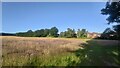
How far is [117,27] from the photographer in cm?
2136

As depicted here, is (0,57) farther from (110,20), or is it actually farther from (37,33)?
(110,20)

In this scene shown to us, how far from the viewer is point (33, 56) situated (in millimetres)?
11047

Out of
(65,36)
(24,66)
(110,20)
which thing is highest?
(110,20)

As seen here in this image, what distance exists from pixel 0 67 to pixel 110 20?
15.7 metres

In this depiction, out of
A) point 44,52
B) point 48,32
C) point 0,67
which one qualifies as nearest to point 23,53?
point 44,52

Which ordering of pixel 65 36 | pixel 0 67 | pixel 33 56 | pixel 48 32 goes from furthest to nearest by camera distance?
pixel 65 36 → pixel 48 32 → pixel 33 56 → pixel 0 67

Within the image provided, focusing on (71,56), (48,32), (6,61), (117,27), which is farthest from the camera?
(117,27)

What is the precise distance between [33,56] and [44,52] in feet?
4.58

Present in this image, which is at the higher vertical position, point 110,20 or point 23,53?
point 110,20

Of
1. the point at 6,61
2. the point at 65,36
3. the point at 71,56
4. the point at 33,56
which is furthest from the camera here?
the point at 65,36

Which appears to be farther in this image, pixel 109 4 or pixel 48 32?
pixel 109 4

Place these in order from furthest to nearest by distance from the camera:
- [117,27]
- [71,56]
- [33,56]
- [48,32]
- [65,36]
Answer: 1. [65,36]
2. [117,27]
3. [48,32]
4. [71,56]
5. [33,56]

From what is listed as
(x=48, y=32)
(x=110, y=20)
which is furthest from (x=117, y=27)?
(x=48, y=32)

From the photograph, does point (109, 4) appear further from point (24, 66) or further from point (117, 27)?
point (24, 66)
